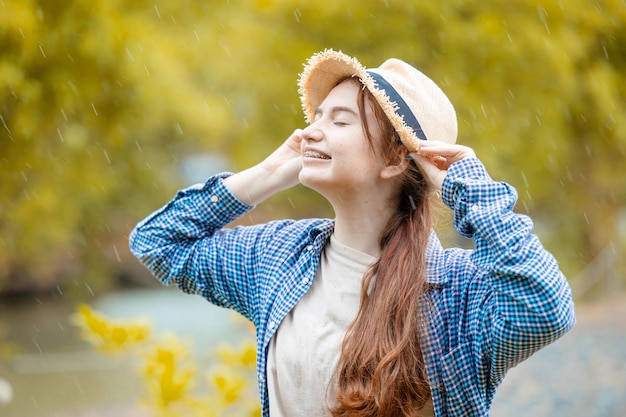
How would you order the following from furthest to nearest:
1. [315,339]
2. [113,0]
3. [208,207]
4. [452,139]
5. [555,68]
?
1. [555,68]
2. [113,0]
3. [208,207]
4. [452,139]
5. [315,339]

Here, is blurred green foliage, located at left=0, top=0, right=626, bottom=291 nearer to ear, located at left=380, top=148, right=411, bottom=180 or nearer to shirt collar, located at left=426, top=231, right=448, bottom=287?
ear, located at left=380, top=148, right=411, bottom=180

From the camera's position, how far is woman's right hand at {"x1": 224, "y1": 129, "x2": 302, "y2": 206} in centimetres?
227

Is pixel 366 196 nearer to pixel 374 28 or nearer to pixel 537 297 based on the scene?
pixel 537 297

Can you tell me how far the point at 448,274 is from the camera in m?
1.94

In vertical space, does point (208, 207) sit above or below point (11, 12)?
below

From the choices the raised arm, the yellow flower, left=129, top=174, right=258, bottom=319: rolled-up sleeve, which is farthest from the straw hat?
the yellow flower

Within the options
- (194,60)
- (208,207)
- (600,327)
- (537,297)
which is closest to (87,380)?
(194,60)

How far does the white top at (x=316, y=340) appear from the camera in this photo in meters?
1.90

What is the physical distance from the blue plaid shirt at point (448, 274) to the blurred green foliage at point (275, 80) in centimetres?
280

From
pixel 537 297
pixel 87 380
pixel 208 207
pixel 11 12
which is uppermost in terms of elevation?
pixel 11 12

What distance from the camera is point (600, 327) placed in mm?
8797

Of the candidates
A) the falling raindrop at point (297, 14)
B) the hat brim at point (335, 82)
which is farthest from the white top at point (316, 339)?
the falling raindrop at point (297, 14)

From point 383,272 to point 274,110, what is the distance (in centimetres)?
834

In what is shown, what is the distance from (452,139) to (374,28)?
6.41 meters
